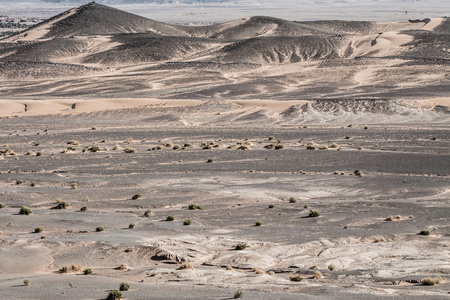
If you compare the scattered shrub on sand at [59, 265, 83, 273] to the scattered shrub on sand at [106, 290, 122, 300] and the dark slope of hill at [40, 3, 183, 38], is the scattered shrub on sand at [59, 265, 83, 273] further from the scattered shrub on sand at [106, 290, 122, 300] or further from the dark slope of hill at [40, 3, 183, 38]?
the dark slope of hill at [40, 3, 183, 38]

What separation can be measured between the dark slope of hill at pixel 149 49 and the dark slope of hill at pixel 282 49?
728cm

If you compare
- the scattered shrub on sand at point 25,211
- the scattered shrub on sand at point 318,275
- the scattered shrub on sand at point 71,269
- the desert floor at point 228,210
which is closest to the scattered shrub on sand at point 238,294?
the desert floor at point 228,210

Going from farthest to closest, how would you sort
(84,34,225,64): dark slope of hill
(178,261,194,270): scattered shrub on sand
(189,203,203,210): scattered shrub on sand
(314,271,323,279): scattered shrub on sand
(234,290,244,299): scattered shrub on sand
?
(84,34,225,64): dark slope of hill < (189,203,203,210): scattered shrub on sand < (178,261,194,270): scattered shrub on sand < (314,271,323,279): scattered shrub on sand < (234,290,244,299): scattered shrub on sand

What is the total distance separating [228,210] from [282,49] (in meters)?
84.3

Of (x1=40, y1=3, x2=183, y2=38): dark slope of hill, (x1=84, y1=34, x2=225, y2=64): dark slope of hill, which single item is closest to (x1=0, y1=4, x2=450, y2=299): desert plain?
(x1=84, y1=34, x2=225, y2=64): dark slope of hill

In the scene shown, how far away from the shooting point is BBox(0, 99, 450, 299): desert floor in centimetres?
1714

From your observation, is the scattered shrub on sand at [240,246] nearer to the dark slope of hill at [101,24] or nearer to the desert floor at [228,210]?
the desert floor at [228,210]

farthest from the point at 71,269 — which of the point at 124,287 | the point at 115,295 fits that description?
the point at 115,295

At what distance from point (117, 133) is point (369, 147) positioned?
60.4ft

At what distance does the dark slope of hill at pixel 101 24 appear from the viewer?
14212 centimetres

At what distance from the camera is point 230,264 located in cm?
1914

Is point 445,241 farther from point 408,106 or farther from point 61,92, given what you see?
point 61,92

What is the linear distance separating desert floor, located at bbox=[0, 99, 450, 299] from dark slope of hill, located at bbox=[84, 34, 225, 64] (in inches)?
2103

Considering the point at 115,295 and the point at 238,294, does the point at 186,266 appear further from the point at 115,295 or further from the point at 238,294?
the point at 115,295
